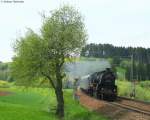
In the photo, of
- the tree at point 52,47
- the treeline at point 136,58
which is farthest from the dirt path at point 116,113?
the treeline at point 136,58

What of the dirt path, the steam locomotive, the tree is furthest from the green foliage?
the steam locomotive

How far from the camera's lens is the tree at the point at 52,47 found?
4200 centimetres

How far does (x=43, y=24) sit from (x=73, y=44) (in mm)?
3929

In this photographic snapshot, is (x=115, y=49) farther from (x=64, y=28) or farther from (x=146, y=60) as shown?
(x=64, y=28)

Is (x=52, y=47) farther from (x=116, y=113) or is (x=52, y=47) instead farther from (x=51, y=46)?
(x=116, y=113)

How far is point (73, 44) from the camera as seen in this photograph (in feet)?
139

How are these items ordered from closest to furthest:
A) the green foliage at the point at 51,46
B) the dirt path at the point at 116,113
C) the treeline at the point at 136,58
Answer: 1. the dirt path at the point at 116,113
2. the green foliage at the point at 51,46
3. the treeline at the point at 136,58

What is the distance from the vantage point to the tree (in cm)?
4200

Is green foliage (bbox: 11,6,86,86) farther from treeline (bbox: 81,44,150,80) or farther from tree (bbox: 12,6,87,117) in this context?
treeline (bbox: 81,44,150,80)

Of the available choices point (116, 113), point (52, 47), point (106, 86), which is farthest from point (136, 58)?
point (116, 113)

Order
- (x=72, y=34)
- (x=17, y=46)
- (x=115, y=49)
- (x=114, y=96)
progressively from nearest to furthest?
(x=72, y=34) → (x=17, y=46) → (x=114, y=96) → (x=115, y=49)

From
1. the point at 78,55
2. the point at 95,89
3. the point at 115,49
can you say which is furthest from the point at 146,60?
the point at 78,55

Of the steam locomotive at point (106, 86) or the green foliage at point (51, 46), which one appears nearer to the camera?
the green foliage at point (51, 46)

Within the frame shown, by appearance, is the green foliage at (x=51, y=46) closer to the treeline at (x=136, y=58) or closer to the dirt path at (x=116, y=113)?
the dirt path at (x=116, y=113)
